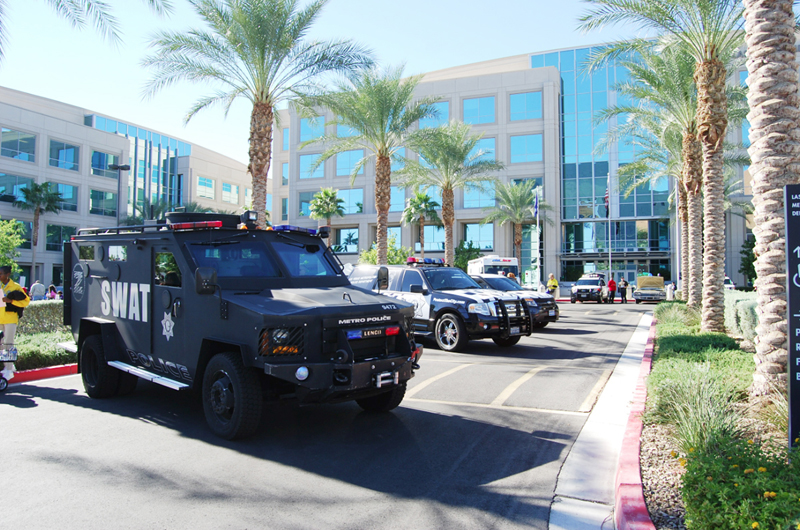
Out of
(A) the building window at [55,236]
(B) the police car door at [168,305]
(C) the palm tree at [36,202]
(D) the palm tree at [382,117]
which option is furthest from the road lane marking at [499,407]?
(A) the building window at [55,236]

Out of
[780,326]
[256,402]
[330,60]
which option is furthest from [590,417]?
[330,60]

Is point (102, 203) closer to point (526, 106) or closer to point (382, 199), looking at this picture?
point (382, 199)

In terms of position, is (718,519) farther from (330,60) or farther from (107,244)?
(330,60)

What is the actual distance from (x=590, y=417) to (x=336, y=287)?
349cm

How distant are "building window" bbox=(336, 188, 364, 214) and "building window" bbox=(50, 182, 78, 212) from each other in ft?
75.6

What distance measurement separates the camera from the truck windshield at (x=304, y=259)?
680 cm

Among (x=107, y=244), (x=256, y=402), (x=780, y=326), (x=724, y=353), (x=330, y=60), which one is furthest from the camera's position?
(x=330, y=60)

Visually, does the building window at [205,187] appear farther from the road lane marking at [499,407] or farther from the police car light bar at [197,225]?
the road lane marking at [499,407]

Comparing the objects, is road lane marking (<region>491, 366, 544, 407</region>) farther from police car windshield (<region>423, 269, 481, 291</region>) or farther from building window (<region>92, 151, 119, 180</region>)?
building window (<region>92, 151, 119, 180</region>)

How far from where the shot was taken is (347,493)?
4363mm

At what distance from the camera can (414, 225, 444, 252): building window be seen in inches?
2082

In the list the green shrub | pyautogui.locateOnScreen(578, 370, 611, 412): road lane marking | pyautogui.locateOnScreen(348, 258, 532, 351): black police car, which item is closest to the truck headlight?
Answer: pyautogui.locateOnScreen(348, 258, 532, 351): black police car

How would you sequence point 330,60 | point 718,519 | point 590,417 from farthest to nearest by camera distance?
point 330,60
point 590,417
point 718,519

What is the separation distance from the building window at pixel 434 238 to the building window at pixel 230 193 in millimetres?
28258
